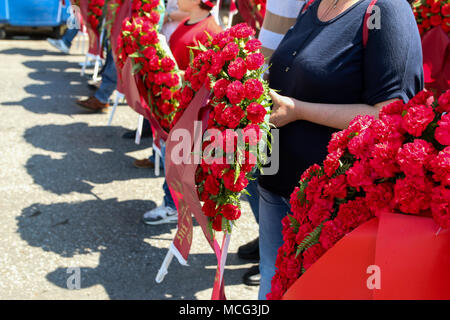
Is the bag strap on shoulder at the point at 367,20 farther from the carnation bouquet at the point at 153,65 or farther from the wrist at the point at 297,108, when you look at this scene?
the carnation bouquet at the point at 153,65

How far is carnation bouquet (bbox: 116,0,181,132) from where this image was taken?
3.72m

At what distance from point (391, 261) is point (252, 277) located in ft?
7.71

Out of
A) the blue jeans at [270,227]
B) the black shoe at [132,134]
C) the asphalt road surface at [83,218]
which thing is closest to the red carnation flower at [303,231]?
the blue jeans at [270,227]

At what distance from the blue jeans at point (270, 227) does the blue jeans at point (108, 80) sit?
14.7 ft

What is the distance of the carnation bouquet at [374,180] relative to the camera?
1.26m

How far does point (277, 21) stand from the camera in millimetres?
2504

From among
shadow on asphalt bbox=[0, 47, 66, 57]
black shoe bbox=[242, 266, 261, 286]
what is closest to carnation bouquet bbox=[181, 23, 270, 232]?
black shoe bbox=[242, 266, 261, 286]

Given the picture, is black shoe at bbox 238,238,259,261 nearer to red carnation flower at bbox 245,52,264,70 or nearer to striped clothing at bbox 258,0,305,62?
striped clothing at bbox 258,0,305,62

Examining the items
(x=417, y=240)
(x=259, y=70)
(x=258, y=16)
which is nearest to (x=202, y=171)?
(x=259, y=70)

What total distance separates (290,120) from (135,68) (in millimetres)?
1954

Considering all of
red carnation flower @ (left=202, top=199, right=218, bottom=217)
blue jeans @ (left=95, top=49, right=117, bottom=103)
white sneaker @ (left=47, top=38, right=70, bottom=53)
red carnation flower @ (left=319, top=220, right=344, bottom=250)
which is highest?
red carnation flower @ (left=319, top=220, right=344, bottom=250)

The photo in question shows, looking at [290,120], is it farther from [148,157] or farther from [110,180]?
[148,157]

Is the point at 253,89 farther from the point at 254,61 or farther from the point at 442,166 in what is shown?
the point at 442,166

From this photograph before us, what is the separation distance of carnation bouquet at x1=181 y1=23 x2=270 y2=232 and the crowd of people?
0.28ft
